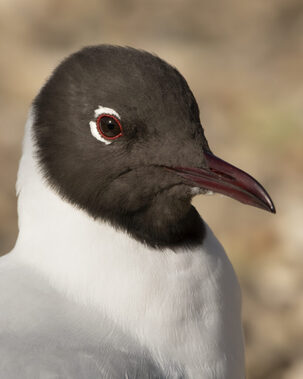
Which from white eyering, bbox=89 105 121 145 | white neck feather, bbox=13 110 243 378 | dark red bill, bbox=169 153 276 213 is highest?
dark red bill, bbox=169 153 276 213

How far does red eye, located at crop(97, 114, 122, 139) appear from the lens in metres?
1.66

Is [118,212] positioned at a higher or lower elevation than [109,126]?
lower

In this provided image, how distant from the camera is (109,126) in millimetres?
1666

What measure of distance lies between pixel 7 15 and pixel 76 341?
3.92 metres

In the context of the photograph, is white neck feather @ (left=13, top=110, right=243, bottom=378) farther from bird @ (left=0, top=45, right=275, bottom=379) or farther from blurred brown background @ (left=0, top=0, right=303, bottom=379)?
blurred brown background @ (left=0, top=0, right=303, bottom=379)

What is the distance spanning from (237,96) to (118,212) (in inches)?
110

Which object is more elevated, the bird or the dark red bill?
the dark red bill

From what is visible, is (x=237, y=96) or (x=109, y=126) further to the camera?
(x=237, y=96)

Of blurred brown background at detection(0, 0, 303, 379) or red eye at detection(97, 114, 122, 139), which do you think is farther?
blurred brown background at detection(0, 0, 303, 379)

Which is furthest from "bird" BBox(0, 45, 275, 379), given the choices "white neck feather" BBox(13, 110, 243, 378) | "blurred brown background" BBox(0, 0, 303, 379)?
"blurred brown background" BBox(0, 0, 303, 379)

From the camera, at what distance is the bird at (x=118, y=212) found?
5.47 feet

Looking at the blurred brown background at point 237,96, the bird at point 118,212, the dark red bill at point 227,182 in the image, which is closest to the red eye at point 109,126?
the bird at point 118,212

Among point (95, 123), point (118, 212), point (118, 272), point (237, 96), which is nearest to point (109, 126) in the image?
point (95, 123)

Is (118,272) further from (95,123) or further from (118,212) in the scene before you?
(95,123)
